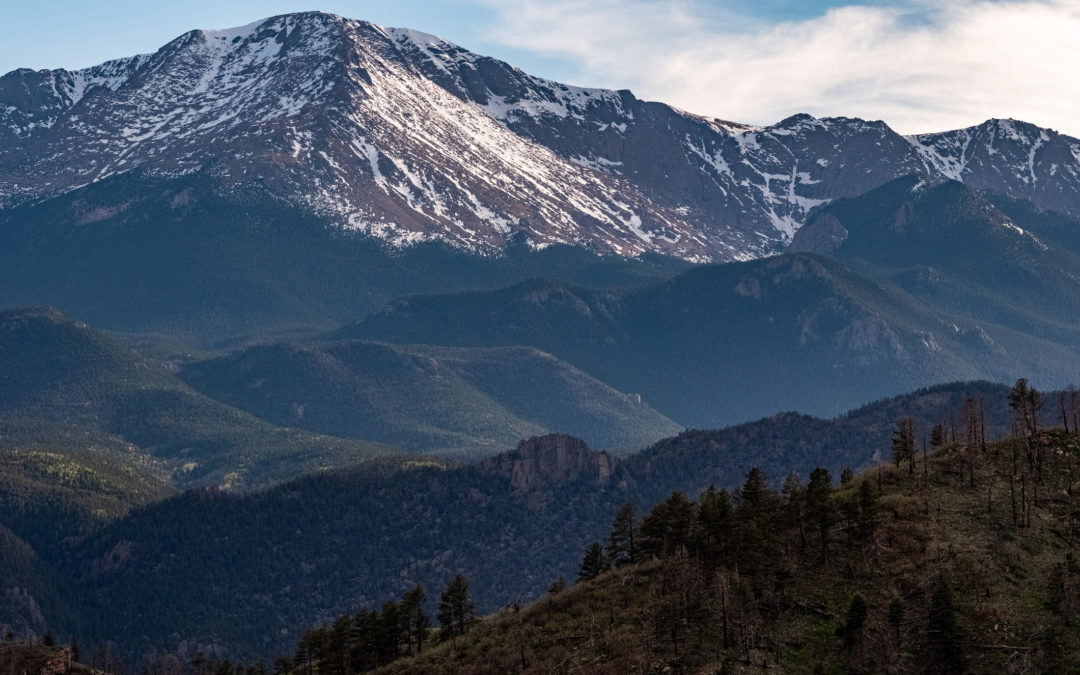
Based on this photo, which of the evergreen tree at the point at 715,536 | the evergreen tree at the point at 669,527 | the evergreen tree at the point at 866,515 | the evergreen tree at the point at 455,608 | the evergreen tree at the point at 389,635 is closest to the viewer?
the evergreen tree at the point at 866,515

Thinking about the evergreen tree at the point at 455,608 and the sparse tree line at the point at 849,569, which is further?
the evergreen tree at the point at 455,608

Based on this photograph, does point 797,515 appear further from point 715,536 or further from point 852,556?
point 715,536

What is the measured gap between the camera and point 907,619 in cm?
13125

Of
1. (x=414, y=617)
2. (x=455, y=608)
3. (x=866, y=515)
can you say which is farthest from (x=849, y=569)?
(x=414, y=617)

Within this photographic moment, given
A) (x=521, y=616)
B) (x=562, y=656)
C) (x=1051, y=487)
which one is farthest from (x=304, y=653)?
(x=1051, y=487)

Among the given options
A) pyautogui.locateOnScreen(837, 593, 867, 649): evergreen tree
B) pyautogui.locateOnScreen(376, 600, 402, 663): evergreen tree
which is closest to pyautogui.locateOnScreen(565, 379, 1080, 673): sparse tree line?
pyautogui.locateOnScreen(837, 593, 867, 649): evergreen tree

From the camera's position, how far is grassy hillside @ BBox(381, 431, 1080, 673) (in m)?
128

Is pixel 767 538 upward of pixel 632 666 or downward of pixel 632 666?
upward

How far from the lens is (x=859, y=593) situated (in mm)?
133625

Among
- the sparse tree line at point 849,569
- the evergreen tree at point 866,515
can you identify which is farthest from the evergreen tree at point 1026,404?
the evergreen tree at point 866,515

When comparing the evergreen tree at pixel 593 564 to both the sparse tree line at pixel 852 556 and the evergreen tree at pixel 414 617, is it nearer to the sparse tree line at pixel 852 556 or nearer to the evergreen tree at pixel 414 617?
the sparse tree line at pixel 852 556

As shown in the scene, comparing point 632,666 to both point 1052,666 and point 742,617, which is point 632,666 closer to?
point 742,617

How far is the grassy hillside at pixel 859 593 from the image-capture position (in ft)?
420

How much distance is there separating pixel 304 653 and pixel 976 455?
2692 inches
